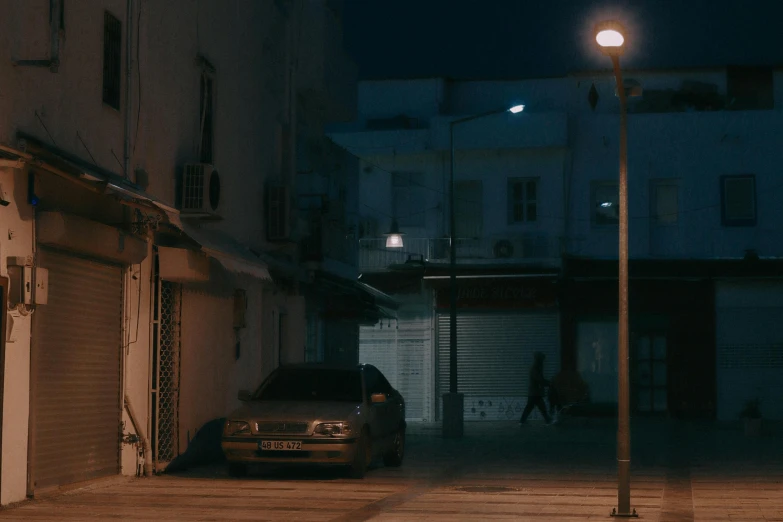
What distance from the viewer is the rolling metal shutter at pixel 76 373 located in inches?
587

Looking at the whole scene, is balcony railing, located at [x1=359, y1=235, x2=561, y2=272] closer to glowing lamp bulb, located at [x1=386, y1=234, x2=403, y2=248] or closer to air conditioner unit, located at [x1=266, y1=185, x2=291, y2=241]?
glowing lamp bulb, located at [x1=386, y1=234, x2=403, y2=248]

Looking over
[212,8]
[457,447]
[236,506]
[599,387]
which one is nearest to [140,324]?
[236,506]

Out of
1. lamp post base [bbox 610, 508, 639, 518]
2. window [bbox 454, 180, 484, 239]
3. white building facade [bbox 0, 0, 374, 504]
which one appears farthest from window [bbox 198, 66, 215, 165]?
window [bbox 454, 180, 484, 239]

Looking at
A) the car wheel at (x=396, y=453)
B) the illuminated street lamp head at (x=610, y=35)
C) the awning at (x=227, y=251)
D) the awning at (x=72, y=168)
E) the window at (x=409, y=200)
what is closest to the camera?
the illuminated street lamp head at (x=610, y=35)

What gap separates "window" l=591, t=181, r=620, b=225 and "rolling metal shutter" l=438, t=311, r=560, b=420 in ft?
10.7

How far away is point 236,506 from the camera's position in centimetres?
1461

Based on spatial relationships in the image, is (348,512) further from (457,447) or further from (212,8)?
(457,447)

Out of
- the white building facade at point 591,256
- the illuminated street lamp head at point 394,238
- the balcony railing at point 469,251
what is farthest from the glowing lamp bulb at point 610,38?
the balcony railing at point 469,251

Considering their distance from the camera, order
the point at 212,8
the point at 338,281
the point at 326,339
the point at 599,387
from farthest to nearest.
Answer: the point at 599,387, the point at 326,339, the point at 338,281, the point at 212,8

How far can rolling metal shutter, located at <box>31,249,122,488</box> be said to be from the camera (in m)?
14.9

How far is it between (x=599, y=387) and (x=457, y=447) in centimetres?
1387

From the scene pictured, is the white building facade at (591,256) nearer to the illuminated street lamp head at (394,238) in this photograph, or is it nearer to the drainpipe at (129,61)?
the illuminated street lamp head at (394,238)

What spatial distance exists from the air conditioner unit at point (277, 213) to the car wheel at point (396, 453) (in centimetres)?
564

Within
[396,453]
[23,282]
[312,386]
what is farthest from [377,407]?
[23,282]
